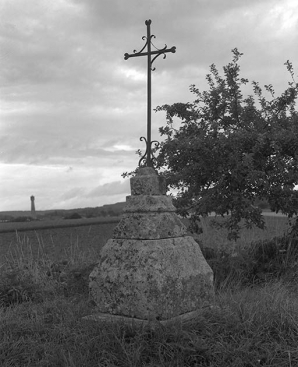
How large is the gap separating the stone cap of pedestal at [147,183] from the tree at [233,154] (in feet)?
9.21

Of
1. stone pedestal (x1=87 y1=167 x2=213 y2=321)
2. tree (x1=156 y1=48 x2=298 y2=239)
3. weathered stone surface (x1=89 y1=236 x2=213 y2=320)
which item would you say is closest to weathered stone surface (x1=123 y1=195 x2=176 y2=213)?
stone pedestal (x1=87 y1=167 x2=213 y2=321)

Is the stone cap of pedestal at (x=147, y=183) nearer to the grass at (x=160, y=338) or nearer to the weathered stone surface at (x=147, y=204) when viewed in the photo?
the weathered stone surface at (x=147, y=204)

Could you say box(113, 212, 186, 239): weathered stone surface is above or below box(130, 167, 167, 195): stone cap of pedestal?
below

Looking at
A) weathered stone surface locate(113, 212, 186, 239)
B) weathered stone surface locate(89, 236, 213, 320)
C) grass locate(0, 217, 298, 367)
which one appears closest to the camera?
grass locate(0, 217, 298, 367)

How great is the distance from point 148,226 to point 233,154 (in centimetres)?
345

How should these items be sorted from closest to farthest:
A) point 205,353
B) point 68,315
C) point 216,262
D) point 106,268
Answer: point 205,353
point 106,268
point 68,315
point 216,262

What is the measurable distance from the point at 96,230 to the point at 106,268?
655 centimetres

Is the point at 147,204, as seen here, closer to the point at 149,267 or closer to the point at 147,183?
the point at 147,183

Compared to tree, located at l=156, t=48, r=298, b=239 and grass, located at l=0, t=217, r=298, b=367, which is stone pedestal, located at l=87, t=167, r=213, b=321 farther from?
tree, located at l=156, t=48, r=298, b=239

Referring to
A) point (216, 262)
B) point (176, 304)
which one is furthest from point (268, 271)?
point (176, 304)

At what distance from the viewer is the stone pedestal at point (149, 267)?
3824 mm

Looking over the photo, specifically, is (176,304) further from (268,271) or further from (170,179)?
(170,179)

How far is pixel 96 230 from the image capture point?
1059 cm

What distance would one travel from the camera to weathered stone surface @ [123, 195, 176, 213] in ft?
13.5
